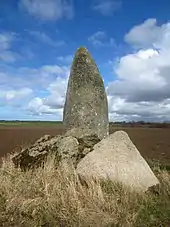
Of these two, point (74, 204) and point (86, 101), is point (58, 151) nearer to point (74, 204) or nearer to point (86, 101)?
point (86, 101)

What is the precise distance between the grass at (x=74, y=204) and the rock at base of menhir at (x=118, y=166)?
316 mm

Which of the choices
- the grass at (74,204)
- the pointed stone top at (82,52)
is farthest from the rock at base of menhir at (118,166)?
the pointed stone top at (82,52)

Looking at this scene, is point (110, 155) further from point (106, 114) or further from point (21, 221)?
point (106, 114)

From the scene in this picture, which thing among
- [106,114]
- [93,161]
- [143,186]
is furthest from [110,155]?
[106,114]

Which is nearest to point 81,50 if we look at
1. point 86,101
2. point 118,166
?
point 86,101

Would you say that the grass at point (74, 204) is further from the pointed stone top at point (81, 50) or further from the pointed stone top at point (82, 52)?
the pointed stone top at point (81, 50)

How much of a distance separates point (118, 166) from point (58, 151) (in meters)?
2.25

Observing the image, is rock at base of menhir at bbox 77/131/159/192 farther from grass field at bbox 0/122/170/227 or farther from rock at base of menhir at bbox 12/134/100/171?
rock at base of menhir at bbox 12/134/100/171

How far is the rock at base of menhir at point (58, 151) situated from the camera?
10.3 meters

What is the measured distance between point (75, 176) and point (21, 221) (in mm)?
2018

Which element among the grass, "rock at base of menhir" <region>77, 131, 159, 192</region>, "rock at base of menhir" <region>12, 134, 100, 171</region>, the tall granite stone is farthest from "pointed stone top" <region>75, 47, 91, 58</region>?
the grass

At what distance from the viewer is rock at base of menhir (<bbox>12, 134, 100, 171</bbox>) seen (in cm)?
1028

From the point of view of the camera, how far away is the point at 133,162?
363 inches

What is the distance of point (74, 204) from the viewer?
6949 millimetres
